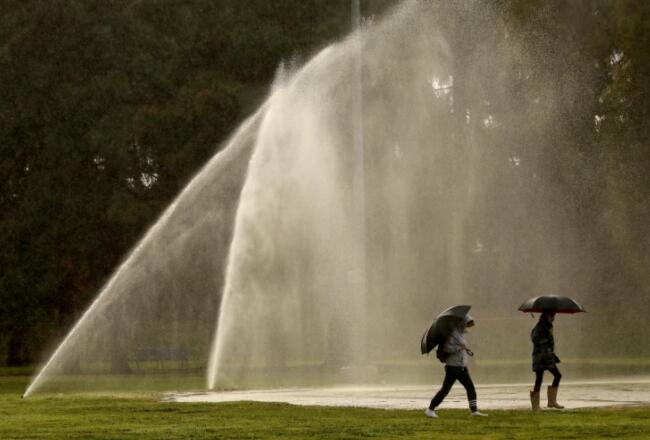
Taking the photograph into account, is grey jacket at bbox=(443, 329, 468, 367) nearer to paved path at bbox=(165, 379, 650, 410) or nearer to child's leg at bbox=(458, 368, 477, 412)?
child's leg at bbox=(458, 368, 477, 412)

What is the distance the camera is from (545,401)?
899 inches

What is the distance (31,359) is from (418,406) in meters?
43.4

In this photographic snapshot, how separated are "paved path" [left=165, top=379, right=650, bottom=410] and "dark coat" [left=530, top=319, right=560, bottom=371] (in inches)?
39.6

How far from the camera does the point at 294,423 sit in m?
18.7

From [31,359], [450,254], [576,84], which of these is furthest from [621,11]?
[31,359]

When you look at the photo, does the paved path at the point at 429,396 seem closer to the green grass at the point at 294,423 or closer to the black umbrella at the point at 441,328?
the green grass at the point at 294,423

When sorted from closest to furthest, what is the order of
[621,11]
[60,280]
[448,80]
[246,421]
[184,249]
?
1. [246,421]
2. [621,11]
3. [184,249]
4. [448,80]
5. [60,280]

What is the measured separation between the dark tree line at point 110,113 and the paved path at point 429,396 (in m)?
17.6

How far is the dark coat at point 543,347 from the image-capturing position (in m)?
20.5

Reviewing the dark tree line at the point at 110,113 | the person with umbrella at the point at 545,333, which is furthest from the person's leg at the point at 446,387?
the dark tree line at the point at 110,113

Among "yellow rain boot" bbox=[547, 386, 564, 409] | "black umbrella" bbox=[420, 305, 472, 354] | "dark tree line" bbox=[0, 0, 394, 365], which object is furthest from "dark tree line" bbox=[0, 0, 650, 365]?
"black umbrella" bbox=[420, 305, 472, 354]

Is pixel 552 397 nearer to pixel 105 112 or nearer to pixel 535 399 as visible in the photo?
pixel 535 399

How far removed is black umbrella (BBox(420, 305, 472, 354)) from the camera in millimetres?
19188

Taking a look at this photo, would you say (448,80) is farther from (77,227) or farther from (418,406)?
(418,406)
